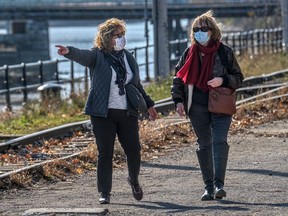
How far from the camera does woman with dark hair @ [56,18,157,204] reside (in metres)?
A: 9.66

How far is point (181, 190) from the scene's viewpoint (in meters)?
10.6

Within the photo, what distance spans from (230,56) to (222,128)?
0.65m

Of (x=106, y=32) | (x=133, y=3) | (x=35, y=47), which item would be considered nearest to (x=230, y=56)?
(x=106, y=32)

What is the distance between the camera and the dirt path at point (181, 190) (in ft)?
30.7

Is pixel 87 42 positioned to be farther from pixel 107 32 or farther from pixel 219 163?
pixel 107 32

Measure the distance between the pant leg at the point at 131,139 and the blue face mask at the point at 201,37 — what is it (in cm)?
90

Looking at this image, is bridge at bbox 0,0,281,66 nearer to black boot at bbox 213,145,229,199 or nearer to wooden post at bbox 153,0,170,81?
wooden post at bbox 153,0,170,81

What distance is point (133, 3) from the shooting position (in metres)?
83.8

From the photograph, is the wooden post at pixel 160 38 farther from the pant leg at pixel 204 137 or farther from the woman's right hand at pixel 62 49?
the woman's right hand at pixel 62 49

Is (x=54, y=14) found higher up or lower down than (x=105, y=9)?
lower down

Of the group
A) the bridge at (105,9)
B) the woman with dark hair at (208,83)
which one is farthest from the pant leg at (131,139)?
the bridge at (105,9)

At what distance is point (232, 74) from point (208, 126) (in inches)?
20.6

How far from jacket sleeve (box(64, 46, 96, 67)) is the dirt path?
4.15ft

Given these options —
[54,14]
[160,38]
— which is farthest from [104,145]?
[54,14]
